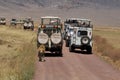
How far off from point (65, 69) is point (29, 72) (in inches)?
149

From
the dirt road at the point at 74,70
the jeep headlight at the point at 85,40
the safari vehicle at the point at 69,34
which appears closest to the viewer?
the dirt road at the point at 74,70

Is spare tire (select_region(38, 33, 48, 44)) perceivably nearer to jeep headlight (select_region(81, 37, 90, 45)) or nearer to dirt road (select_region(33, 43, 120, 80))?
dirt road (select_region(33, 43, 120, 80))

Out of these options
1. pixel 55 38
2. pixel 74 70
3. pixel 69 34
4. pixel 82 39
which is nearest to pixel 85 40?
pixel 82 39

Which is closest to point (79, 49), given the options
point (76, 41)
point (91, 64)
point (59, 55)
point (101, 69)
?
point (76, 41)

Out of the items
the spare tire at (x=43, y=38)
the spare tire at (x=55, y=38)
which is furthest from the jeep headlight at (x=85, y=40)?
the spare tire at (x=43, y=38)

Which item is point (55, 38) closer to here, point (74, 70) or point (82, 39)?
point (82, 39)

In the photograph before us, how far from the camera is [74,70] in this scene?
24.9 metres

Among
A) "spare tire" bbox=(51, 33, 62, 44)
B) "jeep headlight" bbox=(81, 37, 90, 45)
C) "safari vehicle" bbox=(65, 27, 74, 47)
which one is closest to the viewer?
"spare tire" bbox=(51, 33, 62, 44)

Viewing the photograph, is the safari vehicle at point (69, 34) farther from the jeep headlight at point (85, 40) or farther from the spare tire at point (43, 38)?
the spare tire at point (43, 38)

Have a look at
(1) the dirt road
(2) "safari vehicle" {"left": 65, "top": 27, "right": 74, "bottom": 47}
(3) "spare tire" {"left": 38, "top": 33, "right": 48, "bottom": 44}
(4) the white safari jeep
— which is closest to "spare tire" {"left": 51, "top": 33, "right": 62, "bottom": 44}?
(3) "spare tire" {"left": 38, "top": 33, "right": 48, "bottom": 44}

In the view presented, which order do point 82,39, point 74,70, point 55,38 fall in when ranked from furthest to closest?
point 82,39
point 55,38
point 74,70

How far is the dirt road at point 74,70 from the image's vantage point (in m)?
22.2

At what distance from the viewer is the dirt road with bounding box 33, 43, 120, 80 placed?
2216cm

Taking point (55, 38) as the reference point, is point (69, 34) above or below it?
below
